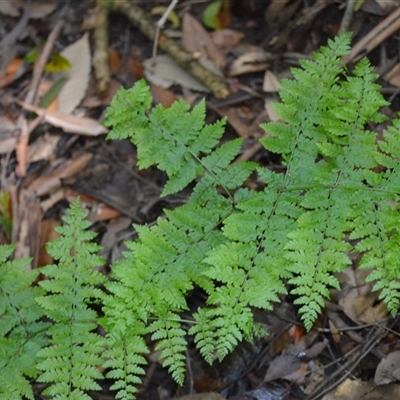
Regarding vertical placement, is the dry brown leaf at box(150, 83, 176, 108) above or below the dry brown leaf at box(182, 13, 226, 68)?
below

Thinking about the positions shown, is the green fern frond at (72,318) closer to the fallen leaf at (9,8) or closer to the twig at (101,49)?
the twig at (101,49)

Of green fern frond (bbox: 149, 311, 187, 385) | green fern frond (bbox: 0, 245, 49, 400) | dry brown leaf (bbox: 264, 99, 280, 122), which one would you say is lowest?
green fern frond (bbox: 0, 245, 49, 400)

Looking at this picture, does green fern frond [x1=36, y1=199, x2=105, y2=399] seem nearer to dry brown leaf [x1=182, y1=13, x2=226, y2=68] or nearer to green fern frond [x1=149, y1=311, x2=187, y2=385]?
green fern frond [x1=149, y1=311, x2=187, y2=385]

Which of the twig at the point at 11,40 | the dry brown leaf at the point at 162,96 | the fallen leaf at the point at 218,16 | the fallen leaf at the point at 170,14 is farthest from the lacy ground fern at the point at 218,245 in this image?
the twig at the point at 11,40

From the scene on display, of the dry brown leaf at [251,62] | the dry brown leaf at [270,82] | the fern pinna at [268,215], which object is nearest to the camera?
the fern pinna at [268,215]

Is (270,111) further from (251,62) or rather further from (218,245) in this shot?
(218,245)

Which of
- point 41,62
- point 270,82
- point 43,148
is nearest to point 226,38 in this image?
point 270,82

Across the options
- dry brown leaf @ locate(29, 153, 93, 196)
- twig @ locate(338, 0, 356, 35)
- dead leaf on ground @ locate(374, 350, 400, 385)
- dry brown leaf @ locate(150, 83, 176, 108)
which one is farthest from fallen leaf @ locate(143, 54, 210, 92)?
dead leaf on ground @ locate(374, 350, 400, 385)
